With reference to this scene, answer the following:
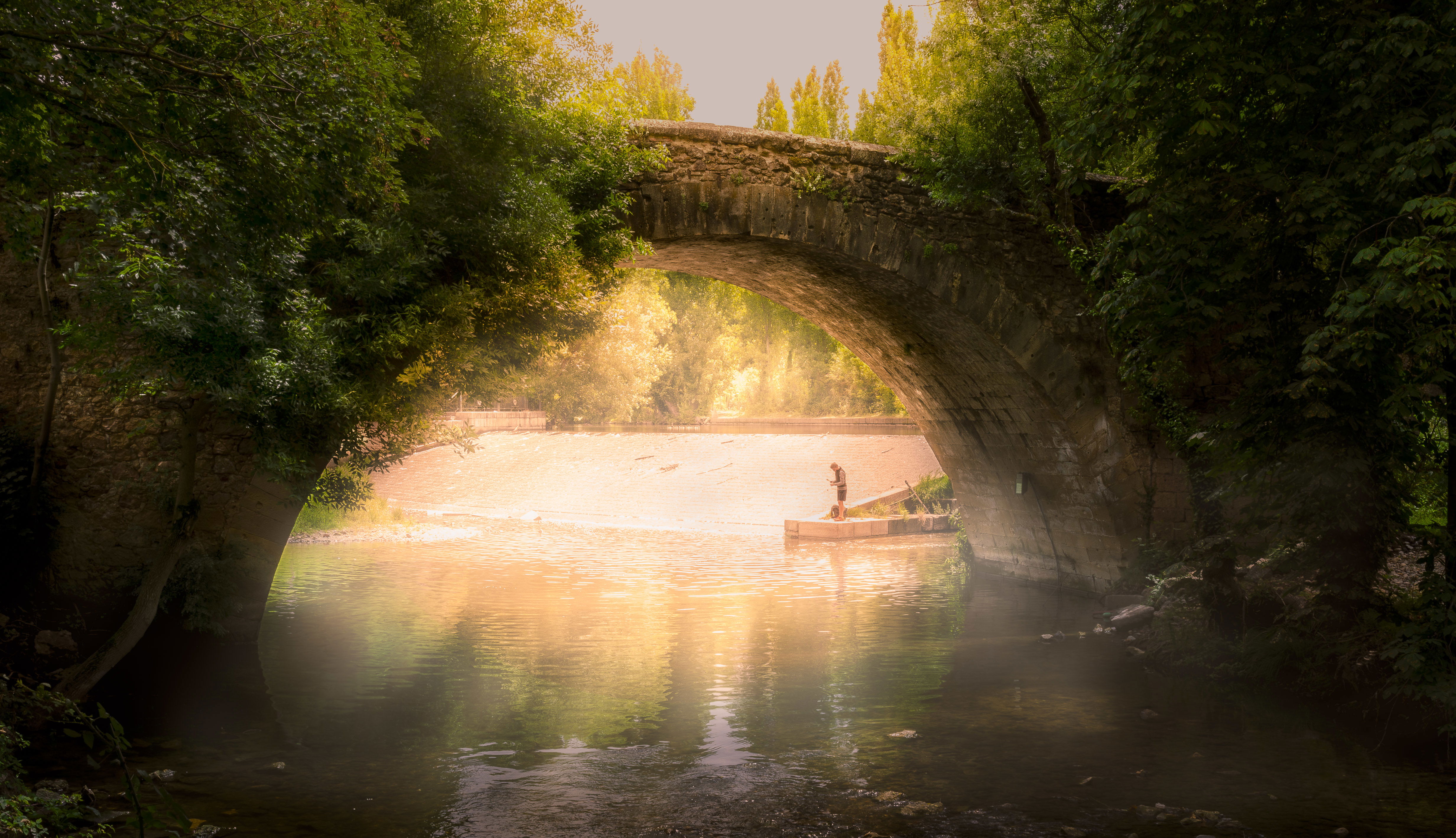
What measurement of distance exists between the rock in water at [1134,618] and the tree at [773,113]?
26.3 meters

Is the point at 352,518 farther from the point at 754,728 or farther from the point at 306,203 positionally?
the point at 306,203

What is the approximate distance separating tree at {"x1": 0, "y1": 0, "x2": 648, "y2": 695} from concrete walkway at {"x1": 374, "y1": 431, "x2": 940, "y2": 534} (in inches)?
495

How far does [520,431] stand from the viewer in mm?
38469

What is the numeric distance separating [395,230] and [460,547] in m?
10.7

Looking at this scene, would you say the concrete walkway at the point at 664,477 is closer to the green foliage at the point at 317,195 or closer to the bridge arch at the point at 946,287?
the bridge arch at the point at 946,287

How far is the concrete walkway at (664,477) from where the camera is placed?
23422mm

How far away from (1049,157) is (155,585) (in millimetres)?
9307

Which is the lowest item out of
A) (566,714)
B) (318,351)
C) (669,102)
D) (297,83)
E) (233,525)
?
(566,714)

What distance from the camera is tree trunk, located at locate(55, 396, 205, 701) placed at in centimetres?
694

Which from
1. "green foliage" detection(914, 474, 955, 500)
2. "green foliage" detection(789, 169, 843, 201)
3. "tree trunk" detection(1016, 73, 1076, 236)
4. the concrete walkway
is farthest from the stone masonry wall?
"green foliage" detection(914, 474, 955, 500)

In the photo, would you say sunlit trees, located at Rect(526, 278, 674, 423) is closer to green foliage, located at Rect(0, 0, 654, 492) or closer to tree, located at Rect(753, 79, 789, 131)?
tree, located at Rect(753, 79, 789, 131)

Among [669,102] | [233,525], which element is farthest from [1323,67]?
[669,102]

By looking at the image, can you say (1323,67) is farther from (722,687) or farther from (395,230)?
(395,230)

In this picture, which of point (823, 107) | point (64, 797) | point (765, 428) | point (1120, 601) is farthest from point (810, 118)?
point (64, 797)
